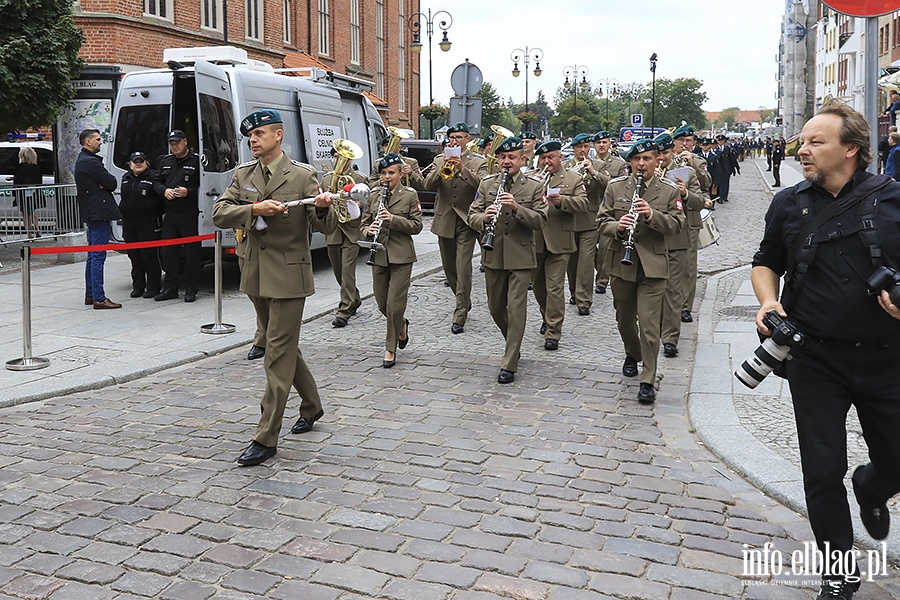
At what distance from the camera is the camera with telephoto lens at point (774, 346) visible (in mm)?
4051

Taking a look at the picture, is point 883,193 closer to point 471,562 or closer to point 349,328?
point 471,562

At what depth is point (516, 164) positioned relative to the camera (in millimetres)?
8719

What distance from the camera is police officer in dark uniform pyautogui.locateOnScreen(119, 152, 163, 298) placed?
12.7m

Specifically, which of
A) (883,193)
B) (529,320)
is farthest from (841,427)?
(529,320)

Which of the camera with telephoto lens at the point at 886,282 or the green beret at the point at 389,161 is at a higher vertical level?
the green beret at the point at 389,161

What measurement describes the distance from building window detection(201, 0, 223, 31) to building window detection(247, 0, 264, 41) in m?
2.47

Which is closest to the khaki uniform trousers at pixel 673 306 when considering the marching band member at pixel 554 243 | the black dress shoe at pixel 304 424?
the marching band member at pixel 554 243

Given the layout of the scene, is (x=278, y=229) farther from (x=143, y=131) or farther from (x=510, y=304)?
(x=143, y=131)

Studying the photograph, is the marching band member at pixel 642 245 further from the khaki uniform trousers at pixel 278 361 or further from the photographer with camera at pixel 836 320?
the photographer with camera at pixel 836 320

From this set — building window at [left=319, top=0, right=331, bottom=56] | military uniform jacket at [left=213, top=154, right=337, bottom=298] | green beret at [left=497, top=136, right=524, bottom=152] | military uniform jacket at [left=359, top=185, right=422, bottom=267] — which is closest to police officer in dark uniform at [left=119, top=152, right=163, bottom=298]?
military uniform jacket at [left=359, top=185, right=422, bottom=267]

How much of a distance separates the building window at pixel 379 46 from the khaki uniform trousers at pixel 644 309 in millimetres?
38040

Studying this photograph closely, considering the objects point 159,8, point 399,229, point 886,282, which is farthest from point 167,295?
point 159,8

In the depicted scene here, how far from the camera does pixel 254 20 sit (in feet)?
96.4

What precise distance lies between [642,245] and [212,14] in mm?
21125
